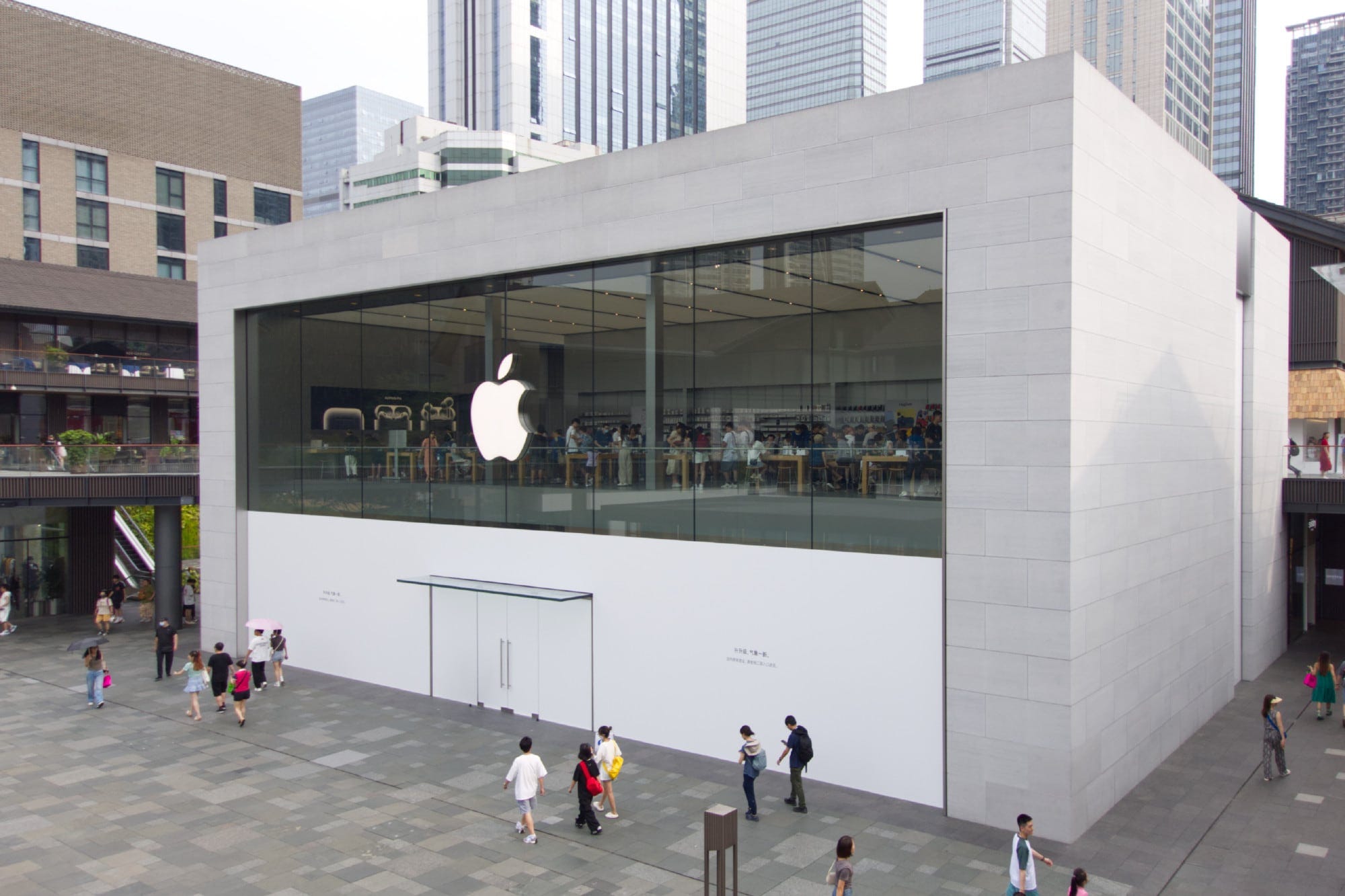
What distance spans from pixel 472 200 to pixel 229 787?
10.8 metres

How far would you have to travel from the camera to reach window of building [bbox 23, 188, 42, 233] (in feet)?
144

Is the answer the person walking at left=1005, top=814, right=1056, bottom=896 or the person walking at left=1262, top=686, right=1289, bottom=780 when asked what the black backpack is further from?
the person walking at left=1262, top=686, right=1289, bottom=780

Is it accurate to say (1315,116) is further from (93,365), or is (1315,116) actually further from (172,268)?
(93,365)

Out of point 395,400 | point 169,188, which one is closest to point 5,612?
point 395,400

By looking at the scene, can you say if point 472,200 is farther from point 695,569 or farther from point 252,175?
point 252,175

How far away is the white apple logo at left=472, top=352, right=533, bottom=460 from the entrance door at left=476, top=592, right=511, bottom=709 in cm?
276

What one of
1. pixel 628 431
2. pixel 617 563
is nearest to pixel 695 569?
pixel 617 563

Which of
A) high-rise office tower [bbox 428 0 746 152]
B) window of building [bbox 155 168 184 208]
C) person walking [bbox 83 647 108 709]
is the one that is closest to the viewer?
person walking [bbox 83 647 108 709]

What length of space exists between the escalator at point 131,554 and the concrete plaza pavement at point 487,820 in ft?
54.8

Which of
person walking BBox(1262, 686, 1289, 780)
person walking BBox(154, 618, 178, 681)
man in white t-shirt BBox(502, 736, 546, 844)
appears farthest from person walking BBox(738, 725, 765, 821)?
person walking BBox(154, 618, 178, 681)

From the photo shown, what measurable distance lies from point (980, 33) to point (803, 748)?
628ft

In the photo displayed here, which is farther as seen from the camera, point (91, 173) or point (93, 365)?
point (91, 173)

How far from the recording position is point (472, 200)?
18.2m

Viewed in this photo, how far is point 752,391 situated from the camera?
15.4 m
